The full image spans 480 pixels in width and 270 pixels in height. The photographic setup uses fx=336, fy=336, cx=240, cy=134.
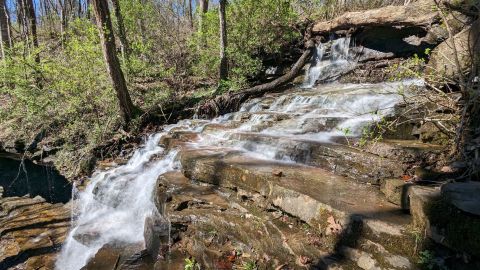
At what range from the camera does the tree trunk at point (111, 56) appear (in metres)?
7.99

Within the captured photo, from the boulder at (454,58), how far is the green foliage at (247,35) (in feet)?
20.0

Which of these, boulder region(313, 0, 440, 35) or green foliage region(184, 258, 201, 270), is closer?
green foliage region(184, 258, 201, 270)

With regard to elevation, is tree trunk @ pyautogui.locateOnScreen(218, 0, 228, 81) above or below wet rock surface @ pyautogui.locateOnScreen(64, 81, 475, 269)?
above

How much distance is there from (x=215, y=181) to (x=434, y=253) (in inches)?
128

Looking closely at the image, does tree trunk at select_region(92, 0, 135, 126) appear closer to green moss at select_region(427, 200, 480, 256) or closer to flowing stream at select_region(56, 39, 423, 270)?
flowing stream at select_region(56, 39, 423, 270)

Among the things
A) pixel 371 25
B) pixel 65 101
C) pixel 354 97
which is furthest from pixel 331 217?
pixel 65 101

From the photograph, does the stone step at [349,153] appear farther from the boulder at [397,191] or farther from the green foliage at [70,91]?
the green foliage at [70,91]

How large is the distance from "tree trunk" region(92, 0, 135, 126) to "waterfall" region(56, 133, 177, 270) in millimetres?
1871

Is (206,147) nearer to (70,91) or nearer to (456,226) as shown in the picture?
(456,226)

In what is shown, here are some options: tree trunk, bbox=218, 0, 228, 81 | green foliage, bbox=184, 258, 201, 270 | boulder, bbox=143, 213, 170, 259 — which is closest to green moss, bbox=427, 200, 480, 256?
green foliage, bbox=184, 258, 201, 270

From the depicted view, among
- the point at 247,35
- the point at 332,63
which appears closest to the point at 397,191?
the point at 332,63

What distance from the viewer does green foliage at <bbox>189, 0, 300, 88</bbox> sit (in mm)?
11703

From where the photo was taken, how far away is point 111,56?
8.36 meters

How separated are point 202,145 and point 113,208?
214 centimetres
